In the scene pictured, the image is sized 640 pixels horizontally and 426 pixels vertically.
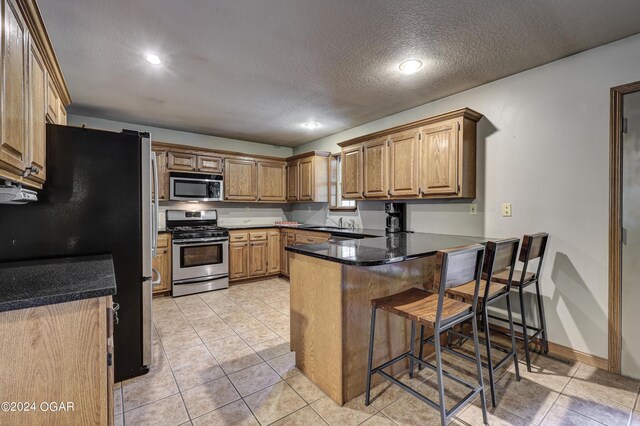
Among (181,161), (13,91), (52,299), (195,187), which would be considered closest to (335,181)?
(195,187)

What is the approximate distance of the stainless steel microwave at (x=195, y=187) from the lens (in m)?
4.44

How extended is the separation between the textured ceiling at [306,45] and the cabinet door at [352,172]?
70 cm

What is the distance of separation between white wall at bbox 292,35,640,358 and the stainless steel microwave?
3.74 m

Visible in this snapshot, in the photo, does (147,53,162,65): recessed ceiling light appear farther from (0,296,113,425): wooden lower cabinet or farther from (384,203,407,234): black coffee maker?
(384,203,407,234): black coffee maker

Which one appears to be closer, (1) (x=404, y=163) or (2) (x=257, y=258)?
(1) (x=404, y=163)

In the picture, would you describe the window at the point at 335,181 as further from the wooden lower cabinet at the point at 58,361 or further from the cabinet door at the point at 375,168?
the wooden lower cabinet at the point at 58,361

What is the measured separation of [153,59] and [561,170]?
3.52 metres

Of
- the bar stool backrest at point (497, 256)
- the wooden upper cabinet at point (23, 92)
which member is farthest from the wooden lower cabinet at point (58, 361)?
the bar stool backrest at point (497, 256)

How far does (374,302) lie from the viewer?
182cm

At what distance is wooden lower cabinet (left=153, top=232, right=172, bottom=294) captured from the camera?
407 cm

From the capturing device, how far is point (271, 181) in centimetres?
543

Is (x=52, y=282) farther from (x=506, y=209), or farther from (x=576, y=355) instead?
(x=576, y=355)

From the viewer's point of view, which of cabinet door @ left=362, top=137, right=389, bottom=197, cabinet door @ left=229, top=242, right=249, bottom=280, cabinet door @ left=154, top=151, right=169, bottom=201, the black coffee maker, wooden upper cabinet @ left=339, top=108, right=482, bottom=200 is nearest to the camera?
wooden upper cabinet @ left=339, top=108, right=482, bottom=200

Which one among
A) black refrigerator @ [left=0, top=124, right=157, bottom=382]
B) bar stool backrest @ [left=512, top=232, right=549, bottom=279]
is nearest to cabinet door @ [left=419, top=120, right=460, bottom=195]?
bar stool backrest @ [left=512, top=232, right=549, bottom=279]
